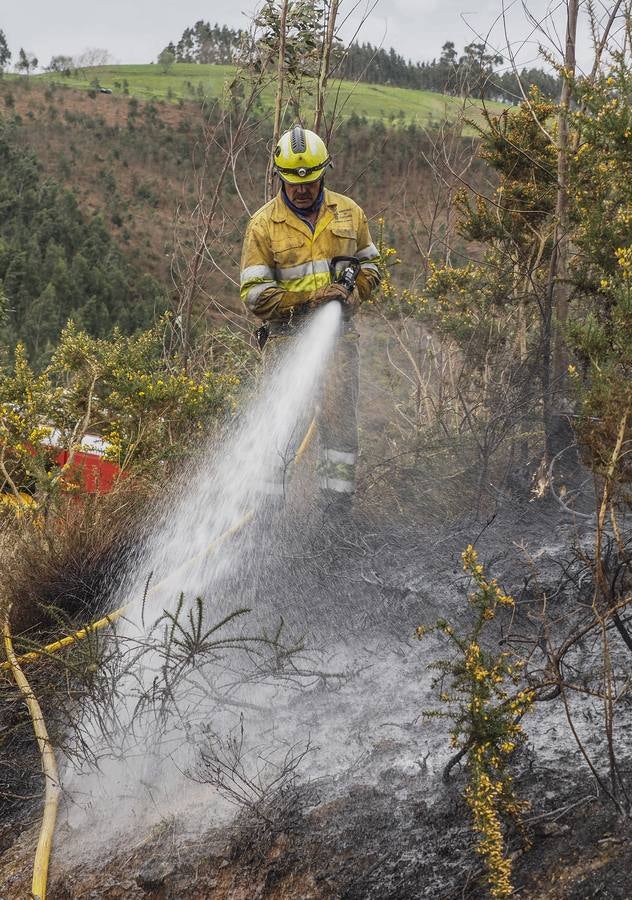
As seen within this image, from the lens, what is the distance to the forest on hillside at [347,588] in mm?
2543

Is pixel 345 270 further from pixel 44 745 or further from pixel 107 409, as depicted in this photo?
pixel 44 745

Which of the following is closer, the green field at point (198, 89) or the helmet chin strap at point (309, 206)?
the helmet chin strap at point (309, 206)

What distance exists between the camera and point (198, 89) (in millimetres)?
55188

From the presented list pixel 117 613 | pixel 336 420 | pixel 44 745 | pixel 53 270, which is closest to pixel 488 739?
pixel 44 745

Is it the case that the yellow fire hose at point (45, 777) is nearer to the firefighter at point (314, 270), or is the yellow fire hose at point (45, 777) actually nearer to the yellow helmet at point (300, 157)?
the firefighter at point (314, 270)

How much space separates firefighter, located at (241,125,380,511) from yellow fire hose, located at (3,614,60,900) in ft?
5.87

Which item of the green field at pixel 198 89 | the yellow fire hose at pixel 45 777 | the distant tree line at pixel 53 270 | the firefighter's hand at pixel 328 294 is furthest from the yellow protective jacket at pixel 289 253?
the green field at pixel 198 89

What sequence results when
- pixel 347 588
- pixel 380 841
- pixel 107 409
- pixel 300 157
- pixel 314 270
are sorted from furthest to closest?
pixel 107 409 → pixel 314 270 → pixel 300 157 → pixel 347 588 → pixel 380 841

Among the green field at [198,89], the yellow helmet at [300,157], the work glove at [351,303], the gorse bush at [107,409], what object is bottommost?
the gorse bush at [107,409]

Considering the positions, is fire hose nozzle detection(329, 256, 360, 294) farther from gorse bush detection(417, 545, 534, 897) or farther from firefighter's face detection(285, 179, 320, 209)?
gorse bush detection(417, 545, 534, 897)

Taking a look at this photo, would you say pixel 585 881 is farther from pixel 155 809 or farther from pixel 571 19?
pixel 571 19

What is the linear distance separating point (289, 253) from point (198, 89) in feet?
183

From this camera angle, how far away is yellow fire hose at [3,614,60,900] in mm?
2695

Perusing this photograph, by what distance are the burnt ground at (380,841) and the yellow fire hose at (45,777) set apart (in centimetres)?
7
